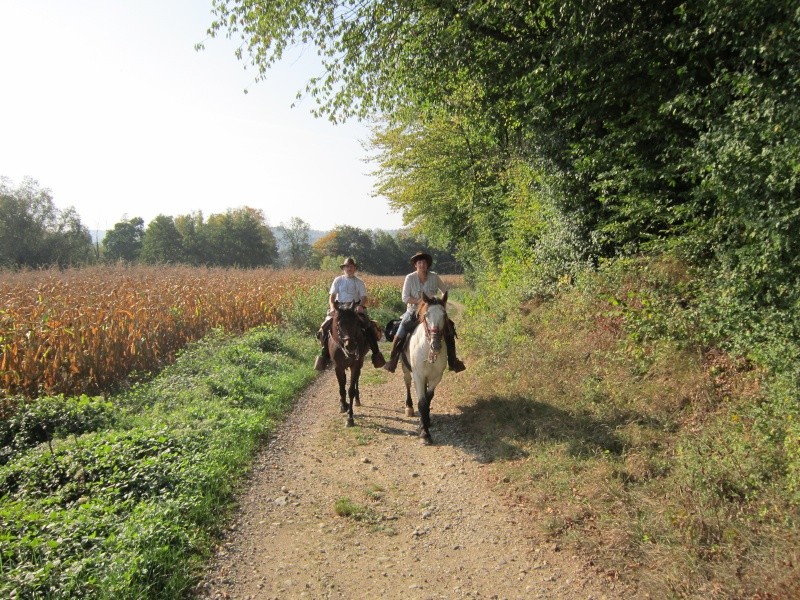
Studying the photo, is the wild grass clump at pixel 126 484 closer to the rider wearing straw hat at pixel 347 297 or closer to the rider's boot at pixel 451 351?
the rider wearing straw hat at pixel 347 297

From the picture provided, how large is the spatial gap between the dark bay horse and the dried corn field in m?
4.87

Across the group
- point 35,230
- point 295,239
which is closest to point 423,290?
point 35,230

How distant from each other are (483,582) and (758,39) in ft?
20.0

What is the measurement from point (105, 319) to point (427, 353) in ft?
24.4

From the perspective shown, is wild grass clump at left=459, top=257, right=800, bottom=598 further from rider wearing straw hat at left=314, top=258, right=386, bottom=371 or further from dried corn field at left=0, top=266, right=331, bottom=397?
dried corn field at left=0, top=266, right=331, bottom=397

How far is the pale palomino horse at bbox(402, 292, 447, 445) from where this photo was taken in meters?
6.84

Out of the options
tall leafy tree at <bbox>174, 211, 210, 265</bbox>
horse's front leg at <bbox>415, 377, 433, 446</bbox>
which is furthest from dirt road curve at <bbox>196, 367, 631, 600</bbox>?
tall leafy tree at <bbox>174, 211, 210, 265</bbox>

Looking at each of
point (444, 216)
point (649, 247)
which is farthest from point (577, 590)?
point (444, 216)

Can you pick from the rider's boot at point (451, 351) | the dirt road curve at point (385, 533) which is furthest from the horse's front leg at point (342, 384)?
the rider's boot at point (451, 351)

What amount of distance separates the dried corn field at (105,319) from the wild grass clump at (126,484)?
4.07 ft

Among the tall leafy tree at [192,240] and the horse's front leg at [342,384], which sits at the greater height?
the tall leafy tree at [192,240]

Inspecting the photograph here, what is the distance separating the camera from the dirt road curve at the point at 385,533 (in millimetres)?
3994

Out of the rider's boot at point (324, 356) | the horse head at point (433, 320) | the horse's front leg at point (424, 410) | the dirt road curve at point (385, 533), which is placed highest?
the horse head at point (433, 320)

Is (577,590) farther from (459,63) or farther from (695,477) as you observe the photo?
(459,63)
